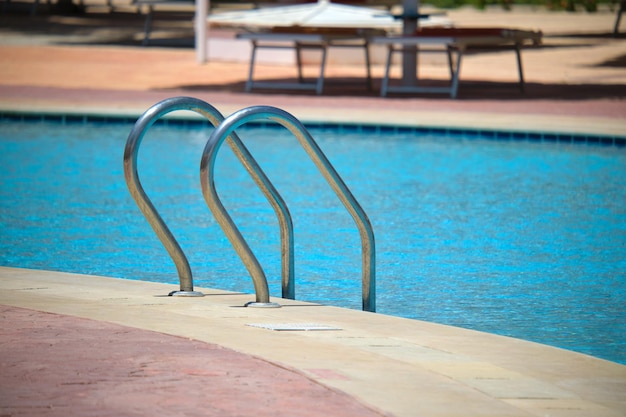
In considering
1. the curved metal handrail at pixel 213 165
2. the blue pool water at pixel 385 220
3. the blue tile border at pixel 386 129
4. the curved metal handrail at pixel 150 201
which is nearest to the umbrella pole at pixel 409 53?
the blue tile border at pixel 386 129

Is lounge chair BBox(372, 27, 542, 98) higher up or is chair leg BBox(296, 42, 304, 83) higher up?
lounge chair BBox(372, 27, 542, 98)

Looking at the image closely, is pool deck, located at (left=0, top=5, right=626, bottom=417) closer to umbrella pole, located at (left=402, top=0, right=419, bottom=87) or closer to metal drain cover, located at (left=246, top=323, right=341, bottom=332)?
metal drain cover, located at (left=246, top=323, right=341, bottom=332)

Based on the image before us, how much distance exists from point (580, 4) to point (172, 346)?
103 feet

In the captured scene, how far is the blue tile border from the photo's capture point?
10656 millimetres

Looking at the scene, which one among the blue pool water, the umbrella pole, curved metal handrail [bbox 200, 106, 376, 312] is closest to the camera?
curved metal handrail [bbox 200, 106, 376, 312]

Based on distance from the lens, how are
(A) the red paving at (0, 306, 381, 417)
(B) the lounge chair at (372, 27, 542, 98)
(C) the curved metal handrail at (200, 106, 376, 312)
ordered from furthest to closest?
1. (B) the lounge chair at (372, 27, 542, 98)
2. (C) the curved metal handrail at (200, 106, 376, 312)
3. (A) the red paving at (0, 306, 381, 417)

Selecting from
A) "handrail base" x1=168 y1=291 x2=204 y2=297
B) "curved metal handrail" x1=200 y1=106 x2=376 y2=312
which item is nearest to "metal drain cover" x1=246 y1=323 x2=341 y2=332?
"curved metal handrail" x1=200 y1=106 x2=376 y2=312

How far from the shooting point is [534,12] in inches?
1318

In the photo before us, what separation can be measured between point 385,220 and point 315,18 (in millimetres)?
7305

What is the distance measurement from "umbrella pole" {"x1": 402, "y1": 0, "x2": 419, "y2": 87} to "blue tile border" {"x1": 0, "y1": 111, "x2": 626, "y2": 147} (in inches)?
136

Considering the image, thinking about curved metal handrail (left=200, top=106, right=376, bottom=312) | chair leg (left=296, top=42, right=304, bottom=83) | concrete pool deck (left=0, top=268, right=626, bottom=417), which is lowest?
chair leg (left=296, top=42, right=304, bottom=83)

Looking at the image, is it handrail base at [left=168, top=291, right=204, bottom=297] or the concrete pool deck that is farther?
handrail base at [left=168, top=291, right=204, bottom=297]

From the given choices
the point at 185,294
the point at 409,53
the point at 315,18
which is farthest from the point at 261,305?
the point at 315,18

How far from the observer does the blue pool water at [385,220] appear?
6.11 m
